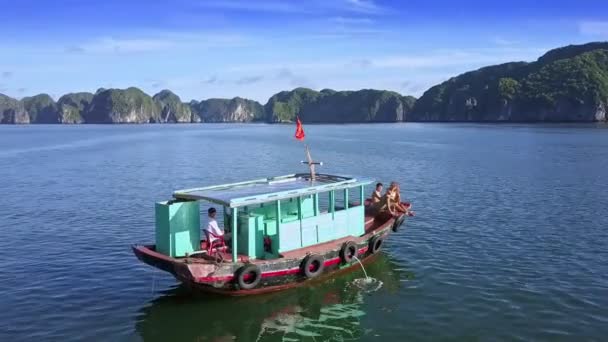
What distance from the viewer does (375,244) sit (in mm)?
19391

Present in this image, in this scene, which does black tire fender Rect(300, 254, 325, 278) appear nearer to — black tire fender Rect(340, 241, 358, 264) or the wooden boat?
the wooden boat

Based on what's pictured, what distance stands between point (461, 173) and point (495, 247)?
23096 mm

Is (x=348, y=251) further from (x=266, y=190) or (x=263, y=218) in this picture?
(x=266, y=190)

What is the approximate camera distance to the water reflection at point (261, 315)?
14367mm

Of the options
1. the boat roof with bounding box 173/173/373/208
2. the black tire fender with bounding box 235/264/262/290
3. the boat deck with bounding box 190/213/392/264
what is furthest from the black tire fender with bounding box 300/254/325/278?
the boat roof with bounding box 173/173/373/208

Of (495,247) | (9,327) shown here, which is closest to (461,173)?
(495,247)

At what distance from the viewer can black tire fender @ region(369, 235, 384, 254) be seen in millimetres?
19250

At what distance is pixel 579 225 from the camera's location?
24.6 metres

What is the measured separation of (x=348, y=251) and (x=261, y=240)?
9.66 ft

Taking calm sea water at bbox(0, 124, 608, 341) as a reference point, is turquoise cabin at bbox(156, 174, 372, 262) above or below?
above

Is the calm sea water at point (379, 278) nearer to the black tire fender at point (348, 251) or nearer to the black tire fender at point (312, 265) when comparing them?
the black tire fender at point (312, 265)

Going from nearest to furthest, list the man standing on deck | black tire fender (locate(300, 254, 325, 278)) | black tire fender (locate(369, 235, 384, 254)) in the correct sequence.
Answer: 1. the man standing on deck
2. black tire fender (locate(300, 254, 325, 278))
3. black tire fender (locate(369, 235, 384, 254))

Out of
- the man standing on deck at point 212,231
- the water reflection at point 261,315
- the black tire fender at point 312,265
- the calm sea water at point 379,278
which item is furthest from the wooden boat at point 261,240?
the calm sea water at point 379,278

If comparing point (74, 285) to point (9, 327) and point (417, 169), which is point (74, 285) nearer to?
point (9, 327)
